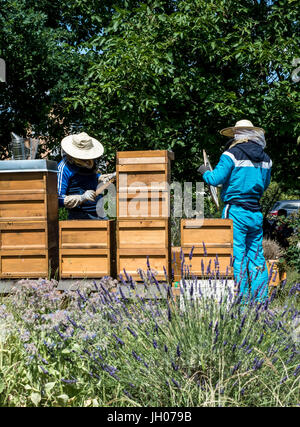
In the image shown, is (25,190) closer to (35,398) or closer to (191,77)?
(35,398)

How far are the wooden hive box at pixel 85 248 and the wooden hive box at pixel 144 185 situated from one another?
0.26 metres

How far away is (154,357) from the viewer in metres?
2.55

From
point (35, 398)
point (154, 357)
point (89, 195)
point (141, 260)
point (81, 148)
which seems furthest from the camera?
point (81, 148)

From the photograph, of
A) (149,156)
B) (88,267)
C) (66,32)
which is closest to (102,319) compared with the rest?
(88,267)

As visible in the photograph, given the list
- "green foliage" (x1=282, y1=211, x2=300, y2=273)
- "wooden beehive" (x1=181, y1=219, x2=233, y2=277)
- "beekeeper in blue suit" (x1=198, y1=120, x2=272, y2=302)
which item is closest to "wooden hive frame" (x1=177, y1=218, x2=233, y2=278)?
"wooden beehive" (x1=181, y1=219, x2=233, y2=277)

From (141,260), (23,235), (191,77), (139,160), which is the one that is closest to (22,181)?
(23,235)

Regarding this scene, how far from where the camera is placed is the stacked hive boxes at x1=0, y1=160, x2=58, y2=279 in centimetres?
405

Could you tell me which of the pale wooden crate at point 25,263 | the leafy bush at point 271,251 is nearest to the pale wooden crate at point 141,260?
the pale wooden crate at point 25,263

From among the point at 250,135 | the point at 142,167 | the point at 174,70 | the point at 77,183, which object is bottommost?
the point at 77,183

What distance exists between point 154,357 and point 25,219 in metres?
2.06

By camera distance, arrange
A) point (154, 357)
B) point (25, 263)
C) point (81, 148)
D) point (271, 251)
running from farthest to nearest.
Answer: point (271, 251), point (81, 148), point (25, 263), point (154, 357)

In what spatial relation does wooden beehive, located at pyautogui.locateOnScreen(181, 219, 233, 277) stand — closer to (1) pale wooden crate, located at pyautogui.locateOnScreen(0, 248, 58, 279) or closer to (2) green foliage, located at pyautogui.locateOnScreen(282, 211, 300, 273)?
(1) pale wooden crate, located at pyautogui.locateOnScreen(0, 248, 58, 279)

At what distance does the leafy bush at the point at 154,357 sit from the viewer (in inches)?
96.7
